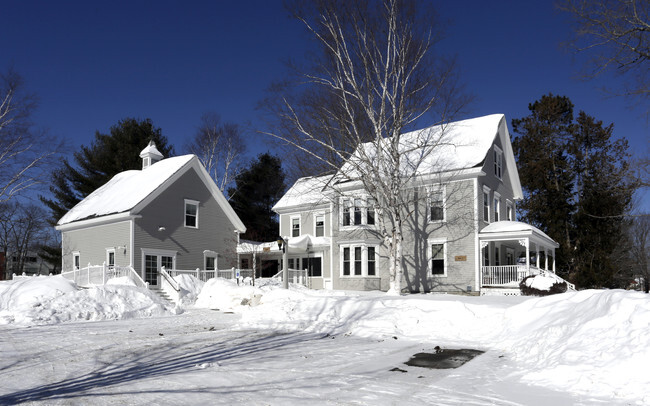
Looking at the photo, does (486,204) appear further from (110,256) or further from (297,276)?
(110,256)

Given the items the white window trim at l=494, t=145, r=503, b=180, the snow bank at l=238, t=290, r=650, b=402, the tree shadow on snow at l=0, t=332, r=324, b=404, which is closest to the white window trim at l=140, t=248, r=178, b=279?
the snow bank at l=238, t=290, r=650, b=402

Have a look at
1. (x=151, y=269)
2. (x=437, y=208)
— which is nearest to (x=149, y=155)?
(x=151, y=269)

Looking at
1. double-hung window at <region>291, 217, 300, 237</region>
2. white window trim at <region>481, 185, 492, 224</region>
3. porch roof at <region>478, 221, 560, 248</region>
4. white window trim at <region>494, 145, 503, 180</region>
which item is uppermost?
white window trim at <region>494, 145, 503, 180</region>

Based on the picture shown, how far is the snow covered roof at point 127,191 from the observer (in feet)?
89.8

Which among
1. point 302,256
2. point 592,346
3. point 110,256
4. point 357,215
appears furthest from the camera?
point 302,256

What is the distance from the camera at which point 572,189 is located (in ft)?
123

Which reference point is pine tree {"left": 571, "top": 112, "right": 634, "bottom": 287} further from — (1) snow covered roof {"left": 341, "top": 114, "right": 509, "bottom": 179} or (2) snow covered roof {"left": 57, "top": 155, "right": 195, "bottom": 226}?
(2) snow covered roof {"left": 57, "top": 155, "right": 195, "bottom": 226}

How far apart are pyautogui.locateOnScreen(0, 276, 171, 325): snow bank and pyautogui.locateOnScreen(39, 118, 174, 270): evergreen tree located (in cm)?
2633

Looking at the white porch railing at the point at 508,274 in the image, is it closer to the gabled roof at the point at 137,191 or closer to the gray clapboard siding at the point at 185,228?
the gray clapboard siding at the point at 185,228

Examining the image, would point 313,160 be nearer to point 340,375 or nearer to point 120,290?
point 120,290

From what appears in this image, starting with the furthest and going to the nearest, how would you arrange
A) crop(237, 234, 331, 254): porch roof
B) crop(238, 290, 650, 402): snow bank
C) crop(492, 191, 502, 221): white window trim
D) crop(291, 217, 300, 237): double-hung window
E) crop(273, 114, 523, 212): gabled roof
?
crop(291, 217, 300, 237): double-hung window, crop(237, 234, 331, 254): porch roof, crop(492, 191, 502, 221): white window trim, crop(273, 114, 523, 212): gabled roof, crop(238, 290, 650, 402): snow bank

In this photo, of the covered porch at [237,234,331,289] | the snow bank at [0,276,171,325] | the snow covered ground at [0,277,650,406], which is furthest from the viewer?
the covered porch at [237,234,331,289]

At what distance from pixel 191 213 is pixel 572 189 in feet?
84.7

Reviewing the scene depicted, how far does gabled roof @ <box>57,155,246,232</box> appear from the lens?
1063 inches
